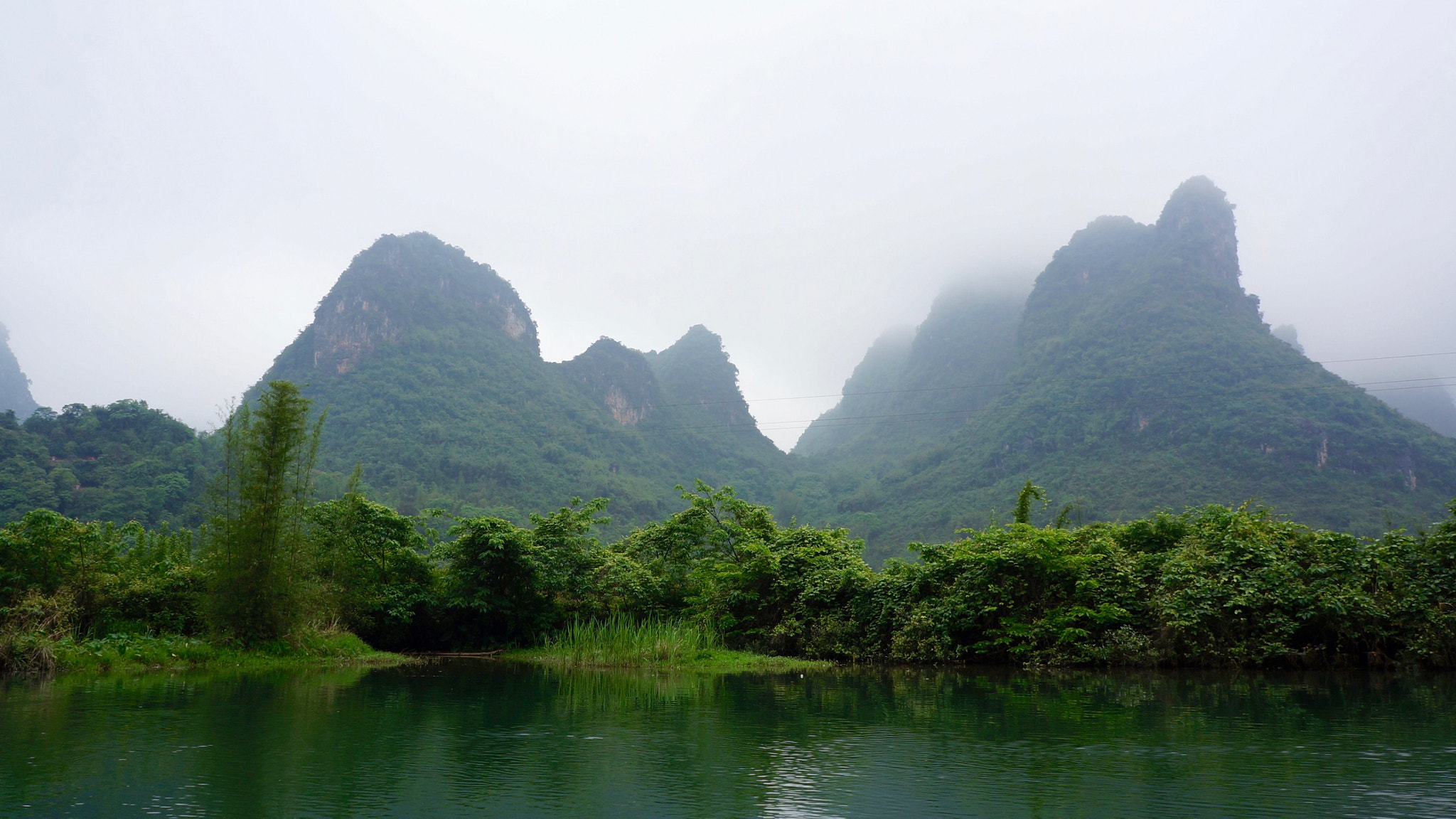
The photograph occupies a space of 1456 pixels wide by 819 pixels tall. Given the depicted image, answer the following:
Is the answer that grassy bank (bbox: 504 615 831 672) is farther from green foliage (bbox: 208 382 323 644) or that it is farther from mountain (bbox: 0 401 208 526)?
mountain (bbox: 0 401 208 526)

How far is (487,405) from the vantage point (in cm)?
7856

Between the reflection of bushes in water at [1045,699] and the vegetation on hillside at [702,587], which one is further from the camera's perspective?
the vegetation on hillside at [702,587]

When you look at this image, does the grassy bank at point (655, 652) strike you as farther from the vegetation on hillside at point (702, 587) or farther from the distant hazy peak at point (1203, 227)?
the distant hazy peak at point (1203, 227)

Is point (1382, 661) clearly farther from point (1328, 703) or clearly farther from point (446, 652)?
point (446, 652)

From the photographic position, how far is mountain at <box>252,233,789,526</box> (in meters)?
65.1

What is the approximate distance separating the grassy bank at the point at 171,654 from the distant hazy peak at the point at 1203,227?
3339 inches

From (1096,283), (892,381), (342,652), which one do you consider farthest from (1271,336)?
(342,652)

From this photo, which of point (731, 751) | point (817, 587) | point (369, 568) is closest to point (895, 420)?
point (817, 587)

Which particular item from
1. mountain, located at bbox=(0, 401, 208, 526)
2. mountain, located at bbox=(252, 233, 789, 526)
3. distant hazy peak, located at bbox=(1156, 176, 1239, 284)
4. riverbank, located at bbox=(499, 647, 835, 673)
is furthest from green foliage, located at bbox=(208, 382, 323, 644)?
distant hazy peak, located at bbox=(1156, 176, 1239, 284)

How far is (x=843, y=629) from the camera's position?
52.7 ft

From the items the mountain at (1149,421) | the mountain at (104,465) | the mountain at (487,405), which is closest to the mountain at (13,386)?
the mountain at (487,405)

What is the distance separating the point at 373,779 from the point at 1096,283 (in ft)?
305

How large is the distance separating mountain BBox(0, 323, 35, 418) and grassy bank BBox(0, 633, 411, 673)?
3634 inches

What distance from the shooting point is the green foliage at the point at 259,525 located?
14344 mm
